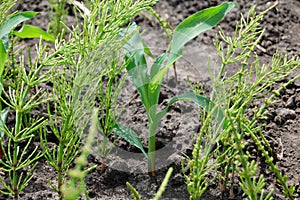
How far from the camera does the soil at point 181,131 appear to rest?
69.1 inches

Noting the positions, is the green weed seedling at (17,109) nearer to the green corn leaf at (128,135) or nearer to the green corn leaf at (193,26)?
the green corn leaf at (128,135)

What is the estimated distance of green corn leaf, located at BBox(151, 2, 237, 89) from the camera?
5.81 ft

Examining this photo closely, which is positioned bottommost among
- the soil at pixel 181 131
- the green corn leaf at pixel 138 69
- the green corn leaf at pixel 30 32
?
the soil at pixel 181 131

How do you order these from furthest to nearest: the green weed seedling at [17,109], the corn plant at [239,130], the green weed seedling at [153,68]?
1. the green weed seedling at [153,68]
2. the green weed seedling at [17,109]
3. the corn plant at [239,130]

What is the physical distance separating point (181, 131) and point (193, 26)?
40 cm

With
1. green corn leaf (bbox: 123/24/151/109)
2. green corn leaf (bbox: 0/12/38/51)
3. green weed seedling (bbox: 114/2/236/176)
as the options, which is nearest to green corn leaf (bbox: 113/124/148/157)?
green weed seedling (bbox: 114/2/236/176)

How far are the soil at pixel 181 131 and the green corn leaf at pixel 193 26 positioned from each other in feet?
0.99

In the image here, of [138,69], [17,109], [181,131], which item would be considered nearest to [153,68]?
[138,69]

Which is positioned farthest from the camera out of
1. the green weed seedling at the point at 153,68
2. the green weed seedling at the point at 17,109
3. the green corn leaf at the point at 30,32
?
the green corn leaf at the point at 30,32

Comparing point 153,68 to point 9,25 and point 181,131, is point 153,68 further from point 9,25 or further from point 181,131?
point 9,25

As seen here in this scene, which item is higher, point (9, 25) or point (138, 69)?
point (9, 25)

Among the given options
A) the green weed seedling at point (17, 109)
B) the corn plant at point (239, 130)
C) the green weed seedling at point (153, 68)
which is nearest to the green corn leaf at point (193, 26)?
the green weed seedling at point (153, 68)

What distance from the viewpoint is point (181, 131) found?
195 centimetres

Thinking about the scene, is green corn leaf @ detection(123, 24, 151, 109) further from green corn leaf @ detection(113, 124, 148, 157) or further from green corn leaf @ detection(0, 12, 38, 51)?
green corn leaf @ detection(0, 12, 38, 51)
